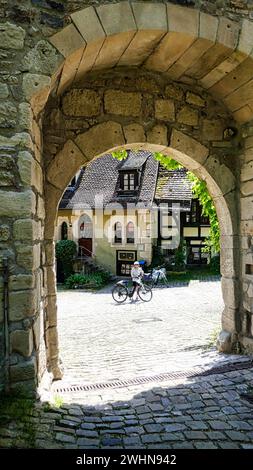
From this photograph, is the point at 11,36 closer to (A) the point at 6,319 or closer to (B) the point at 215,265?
(A) the point at 6,319

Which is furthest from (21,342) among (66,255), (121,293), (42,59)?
(66,255)

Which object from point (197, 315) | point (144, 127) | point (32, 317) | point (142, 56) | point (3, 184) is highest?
point (142, 56)

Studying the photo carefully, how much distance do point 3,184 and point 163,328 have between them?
5.33 metres

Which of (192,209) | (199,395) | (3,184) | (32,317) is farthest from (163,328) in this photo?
(192,209)

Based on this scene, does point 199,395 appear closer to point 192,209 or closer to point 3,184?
point 3,184

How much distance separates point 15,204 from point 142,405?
75.0 inches

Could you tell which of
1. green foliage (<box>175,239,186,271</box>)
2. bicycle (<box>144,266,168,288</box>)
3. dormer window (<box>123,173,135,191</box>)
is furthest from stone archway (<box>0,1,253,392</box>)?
dormer window (<box>123,173,135,191</box>)

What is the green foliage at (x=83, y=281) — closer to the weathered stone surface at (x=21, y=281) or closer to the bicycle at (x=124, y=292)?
the bicycle at (x=124, y=292)

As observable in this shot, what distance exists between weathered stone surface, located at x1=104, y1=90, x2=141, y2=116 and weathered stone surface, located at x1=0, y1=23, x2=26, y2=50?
144 centimetres

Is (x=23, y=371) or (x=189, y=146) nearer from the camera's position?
(x=23, y=371)

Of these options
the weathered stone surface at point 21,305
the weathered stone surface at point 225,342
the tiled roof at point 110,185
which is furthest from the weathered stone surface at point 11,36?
the tiled roof at point 110,185

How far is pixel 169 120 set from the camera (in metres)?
4.19

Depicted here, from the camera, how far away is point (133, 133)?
13.5 ft

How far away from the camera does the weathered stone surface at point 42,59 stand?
2.67 metres
